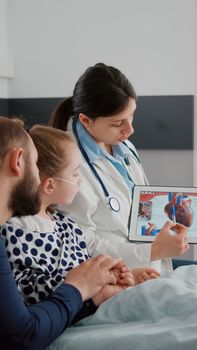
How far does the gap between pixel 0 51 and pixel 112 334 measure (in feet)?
7.48

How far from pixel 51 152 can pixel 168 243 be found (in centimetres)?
47

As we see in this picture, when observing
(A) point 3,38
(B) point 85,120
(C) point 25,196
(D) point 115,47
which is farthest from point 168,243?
(A) point 3,38

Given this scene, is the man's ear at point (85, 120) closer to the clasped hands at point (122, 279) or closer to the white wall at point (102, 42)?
the clasped hands at point (122, 279)

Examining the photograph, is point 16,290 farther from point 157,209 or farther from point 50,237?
point 157,209

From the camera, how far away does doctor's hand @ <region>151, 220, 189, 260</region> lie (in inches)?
64.7

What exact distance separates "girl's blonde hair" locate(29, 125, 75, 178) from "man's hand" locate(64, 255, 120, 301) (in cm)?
32

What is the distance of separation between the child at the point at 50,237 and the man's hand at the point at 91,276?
0.20ft

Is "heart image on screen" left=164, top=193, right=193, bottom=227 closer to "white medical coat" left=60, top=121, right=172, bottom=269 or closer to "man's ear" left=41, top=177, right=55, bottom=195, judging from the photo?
"white medical coat" left=60, top=121, right=172, bottom=269

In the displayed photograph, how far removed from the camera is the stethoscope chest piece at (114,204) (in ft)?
5.95

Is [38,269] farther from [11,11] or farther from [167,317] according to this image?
[11,11]

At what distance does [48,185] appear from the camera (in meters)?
1.51

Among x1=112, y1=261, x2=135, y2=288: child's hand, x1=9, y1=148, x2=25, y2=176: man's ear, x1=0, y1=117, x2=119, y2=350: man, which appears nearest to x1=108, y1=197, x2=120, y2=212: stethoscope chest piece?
x1=112, y1=261, x2=135, y2=288: child's hand

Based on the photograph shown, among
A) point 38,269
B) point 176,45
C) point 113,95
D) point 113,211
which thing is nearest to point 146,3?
point 176,45

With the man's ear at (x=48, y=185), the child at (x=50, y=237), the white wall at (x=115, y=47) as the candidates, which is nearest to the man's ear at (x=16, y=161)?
the child at (x=50, y=237)
